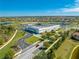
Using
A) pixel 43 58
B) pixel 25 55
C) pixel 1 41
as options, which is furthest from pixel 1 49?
pixel 43 58

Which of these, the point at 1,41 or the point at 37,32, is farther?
the point at 37,32

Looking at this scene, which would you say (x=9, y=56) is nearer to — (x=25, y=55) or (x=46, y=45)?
(x=25, y=55)

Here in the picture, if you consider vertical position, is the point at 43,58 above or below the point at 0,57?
above

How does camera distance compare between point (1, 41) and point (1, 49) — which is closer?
point (1, 49)

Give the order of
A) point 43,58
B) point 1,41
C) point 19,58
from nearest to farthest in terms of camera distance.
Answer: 1. point 43,58
2. point 19,58
3. point 1,41

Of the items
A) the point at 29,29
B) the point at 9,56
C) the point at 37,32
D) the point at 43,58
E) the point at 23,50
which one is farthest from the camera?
the point at 29,29

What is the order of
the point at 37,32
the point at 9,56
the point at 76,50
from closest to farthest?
the point at 9,56 → the point at 76,50 → the point at 37,32

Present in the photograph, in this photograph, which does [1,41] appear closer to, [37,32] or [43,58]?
[43,58]

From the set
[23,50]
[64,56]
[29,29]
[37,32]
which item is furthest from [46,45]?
[29,29]

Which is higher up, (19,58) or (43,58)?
(43,58)
